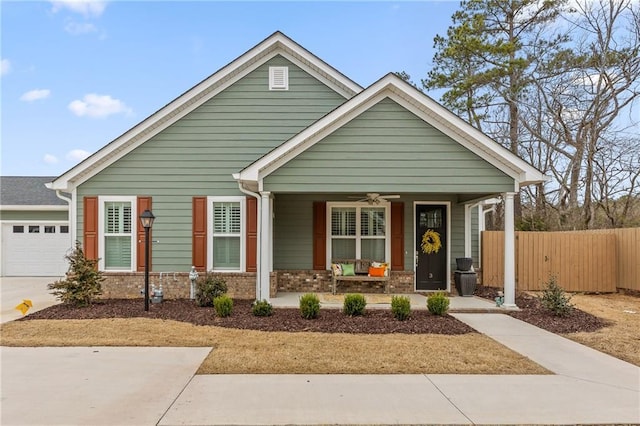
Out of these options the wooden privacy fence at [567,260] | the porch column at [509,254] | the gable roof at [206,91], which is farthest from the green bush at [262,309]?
the wooden privacy fence at [567,260]

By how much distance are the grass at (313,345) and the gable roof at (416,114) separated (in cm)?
323

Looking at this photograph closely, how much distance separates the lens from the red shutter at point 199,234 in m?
10.1

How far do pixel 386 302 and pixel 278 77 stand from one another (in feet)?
20.2

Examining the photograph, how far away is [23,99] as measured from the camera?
624 inches

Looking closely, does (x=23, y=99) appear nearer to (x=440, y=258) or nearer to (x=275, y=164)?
(x=275, y=164)

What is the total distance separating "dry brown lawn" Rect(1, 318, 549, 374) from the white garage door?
349 inches

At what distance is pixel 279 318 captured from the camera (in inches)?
307

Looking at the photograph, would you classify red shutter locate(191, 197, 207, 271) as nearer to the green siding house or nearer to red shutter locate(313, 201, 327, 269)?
the green siding house

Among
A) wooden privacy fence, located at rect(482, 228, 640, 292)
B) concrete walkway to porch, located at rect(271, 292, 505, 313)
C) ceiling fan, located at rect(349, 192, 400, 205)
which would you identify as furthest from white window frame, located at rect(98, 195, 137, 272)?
wooden privacy fence, located at rect(482, 228, 640, 292)

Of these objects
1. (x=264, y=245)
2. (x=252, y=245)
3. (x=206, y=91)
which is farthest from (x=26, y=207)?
(x=264, y=245)

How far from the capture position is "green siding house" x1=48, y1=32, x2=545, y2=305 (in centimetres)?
Answer: 1005

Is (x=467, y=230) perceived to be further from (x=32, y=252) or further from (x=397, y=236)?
(x=32, y=252)

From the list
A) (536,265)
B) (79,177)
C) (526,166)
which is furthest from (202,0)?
(536,265)

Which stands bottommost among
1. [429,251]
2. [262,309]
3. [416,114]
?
[262,309]
